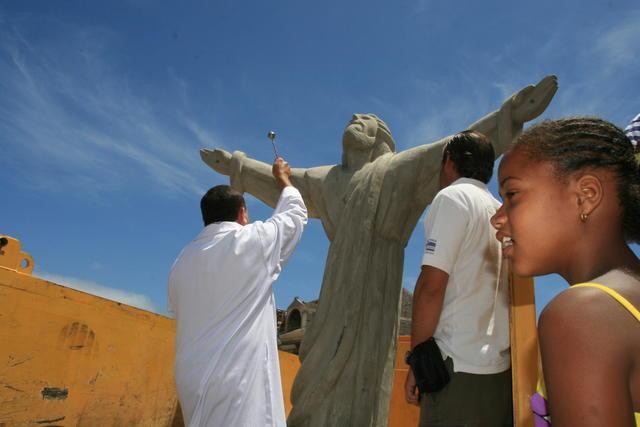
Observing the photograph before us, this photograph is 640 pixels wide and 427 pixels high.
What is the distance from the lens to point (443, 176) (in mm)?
2533

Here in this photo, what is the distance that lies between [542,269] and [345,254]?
9.19 feet

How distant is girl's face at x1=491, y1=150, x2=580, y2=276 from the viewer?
1.06 meters

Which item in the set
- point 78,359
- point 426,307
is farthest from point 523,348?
point 78,359

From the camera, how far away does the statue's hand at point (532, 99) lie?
3.42 m

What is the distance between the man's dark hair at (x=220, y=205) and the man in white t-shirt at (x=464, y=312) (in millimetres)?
1119

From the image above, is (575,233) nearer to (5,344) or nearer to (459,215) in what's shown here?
(459,215)

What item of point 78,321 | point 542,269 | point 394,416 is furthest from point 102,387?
point 542,269

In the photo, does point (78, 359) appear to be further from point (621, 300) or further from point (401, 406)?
point (621, 300)

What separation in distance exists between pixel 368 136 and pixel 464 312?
262cm

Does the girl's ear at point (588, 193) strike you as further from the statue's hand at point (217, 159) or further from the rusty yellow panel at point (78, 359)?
the statue's hand at point (217, 159)

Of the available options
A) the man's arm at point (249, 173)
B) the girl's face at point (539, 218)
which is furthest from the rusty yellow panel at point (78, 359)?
the girl's face at point (539, 218)

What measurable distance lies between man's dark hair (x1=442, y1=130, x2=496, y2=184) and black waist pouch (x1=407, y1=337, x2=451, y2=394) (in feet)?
2.75

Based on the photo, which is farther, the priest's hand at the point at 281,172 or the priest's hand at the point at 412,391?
the priest's hand at the point at 281,172

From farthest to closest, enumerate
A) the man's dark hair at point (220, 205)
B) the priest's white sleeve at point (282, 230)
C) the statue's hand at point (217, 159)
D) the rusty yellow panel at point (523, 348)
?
1. the statue's hand at point (217, 159)
2. the man's dark hair at point (220, 205)
3. the priest's white sleeve at point (282, 230)
4. the rusty yellow panel at point (523, 348)
